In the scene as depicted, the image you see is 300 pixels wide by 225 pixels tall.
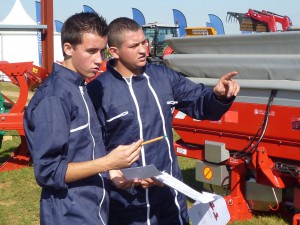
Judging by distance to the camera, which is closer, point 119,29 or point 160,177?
point 160,177

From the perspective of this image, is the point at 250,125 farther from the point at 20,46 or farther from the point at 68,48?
the point at 20,46

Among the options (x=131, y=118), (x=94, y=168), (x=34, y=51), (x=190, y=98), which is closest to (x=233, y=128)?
(x=190, y=98)

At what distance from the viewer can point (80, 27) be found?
2066 millimetres

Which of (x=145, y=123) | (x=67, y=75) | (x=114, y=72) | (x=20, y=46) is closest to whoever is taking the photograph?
(x=67, y=75)

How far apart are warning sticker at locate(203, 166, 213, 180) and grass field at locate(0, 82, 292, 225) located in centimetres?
50

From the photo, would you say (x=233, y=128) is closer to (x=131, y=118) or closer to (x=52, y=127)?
(x=131, y=118)

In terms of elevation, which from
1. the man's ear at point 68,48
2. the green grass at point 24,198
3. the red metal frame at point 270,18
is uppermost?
the man's ear at point 68,48

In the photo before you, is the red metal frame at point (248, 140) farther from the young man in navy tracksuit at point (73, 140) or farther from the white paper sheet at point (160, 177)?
the young man in navy tracksuit at point (73, 140)

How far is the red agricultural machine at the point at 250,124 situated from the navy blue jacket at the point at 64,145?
224 cm

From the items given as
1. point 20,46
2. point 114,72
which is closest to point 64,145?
point 114,72

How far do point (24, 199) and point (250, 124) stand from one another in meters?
2.89

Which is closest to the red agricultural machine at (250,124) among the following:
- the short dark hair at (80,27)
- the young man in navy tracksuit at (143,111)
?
the young man in navy tracksuit at (143,111)

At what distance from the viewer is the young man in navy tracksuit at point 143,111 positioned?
8.36 ft

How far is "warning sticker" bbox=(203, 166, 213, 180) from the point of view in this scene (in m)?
4.57
